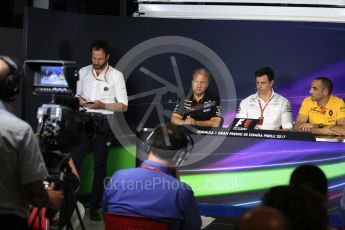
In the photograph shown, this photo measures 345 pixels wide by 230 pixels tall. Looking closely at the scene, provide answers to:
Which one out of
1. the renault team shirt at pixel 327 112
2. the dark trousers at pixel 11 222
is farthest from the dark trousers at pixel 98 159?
the dark trousers at pixel 11 222

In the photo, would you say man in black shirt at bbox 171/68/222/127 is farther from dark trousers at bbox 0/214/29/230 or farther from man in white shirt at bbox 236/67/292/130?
dark trousers at bbox 0/214/29/230

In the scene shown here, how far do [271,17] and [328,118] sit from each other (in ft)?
4.76

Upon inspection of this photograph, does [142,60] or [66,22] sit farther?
[142,60]

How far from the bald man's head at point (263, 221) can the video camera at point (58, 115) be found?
1.46m

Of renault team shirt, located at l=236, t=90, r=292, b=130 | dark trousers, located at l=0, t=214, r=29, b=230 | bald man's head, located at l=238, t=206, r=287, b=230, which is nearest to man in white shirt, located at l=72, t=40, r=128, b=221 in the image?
renault team shirt, located at l=236, t=90, r=292, b=130

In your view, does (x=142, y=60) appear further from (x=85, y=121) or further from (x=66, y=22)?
(x=85, y=121)

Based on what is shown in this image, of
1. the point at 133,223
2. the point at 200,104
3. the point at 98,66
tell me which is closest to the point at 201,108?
the point at 200,104

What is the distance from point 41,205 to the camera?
2365 millimetres

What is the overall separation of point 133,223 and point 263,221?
125cm

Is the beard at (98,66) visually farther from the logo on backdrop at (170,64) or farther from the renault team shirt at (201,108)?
the renault team shirt at (201,108)

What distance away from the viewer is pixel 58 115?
8.50ft

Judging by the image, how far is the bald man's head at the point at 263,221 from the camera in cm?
128

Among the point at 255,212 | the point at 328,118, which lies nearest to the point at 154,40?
the point at 328,118

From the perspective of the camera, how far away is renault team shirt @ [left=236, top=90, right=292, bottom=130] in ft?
18.1
